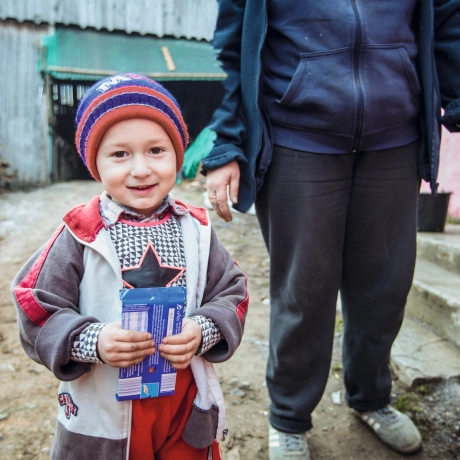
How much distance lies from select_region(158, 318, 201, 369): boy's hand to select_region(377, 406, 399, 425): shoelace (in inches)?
47.2

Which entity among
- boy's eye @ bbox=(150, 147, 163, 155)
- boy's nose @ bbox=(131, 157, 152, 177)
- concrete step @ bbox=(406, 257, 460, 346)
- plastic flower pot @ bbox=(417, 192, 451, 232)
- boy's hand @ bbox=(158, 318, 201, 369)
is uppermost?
boy's eye @ bbox=(150, 147, 163, 155)

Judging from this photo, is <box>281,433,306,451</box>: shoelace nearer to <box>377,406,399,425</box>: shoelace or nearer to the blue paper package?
<box>377,406,399,425</box>: shoelace

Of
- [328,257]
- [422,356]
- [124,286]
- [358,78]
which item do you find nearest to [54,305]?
[124,286]

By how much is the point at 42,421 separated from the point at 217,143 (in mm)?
1464

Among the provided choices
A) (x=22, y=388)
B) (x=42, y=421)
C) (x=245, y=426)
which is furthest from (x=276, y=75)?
(x=22, y=388)

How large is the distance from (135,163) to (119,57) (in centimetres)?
860

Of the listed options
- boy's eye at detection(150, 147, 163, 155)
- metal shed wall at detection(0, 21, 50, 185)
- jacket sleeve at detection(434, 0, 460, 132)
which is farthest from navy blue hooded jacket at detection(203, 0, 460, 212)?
metal shed wall at detection(0, 21, 50, 185)

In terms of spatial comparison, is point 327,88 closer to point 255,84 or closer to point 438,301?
point 255,84

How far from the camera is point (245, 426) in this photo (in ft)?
6.93

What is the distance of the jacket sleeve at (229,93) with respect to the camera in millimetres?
1629

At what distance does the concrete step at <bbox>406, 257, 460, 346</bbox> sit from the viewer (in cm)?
255

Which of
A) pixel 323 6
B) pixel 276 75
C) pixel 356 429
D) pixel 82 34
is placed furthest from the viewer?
pixel 82 34

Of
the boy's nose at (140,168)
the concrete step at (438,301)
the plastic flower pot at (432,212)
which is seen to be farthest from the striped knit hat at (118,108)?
the plastic flower pot at (432,212)

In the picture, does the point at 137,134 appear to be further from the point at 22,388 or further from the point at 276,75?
the point at 22,388
